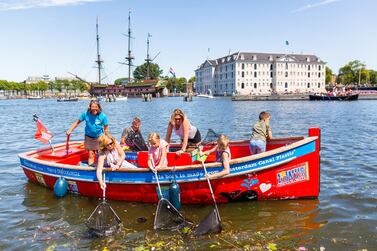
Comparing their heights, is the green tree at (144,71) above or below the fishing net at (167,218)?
above

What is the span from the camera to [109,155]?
28.3ft

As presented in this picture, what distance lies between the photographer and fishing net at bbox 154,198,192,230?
7.48 metres

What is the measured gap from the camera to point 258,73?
13775cm

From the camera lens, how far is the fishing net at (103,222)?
23.9 ft

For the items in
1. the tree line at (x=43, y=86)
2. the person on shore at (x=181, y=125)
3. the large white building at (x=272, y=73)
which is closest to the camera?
the person on shore at (x=181, y=125)

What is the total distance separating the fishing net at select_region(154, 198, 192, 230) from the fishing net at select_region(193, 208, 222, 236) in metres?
0.51

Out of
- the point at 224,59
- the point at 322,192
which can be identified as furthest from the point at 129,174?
the point at 224,59

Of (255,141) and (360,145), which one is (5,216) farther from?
(360,145)

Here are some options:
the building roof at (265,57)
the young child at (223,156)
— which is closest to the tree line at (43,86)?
the building roof at (265,57)

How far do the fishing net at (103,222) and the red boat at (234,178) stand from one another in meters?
1.10

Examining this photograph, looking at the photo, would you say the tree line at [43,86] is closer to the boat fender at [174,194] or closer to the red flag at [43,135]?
the red flag at [43,135]

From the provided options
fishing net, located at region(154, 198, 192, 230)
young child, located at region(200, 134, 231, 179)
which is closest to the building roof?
young child, located at region(200, 134, 231, 179)

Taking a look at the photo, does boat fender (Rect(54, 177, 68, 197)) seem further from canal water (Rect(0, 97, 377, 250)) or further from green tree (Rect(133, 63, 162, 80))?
green tree (Rect(133, 63, 162, 80))

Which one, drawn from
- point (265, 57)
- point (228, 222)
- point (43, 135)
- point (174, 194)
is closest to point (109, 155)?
point (174, 194)
